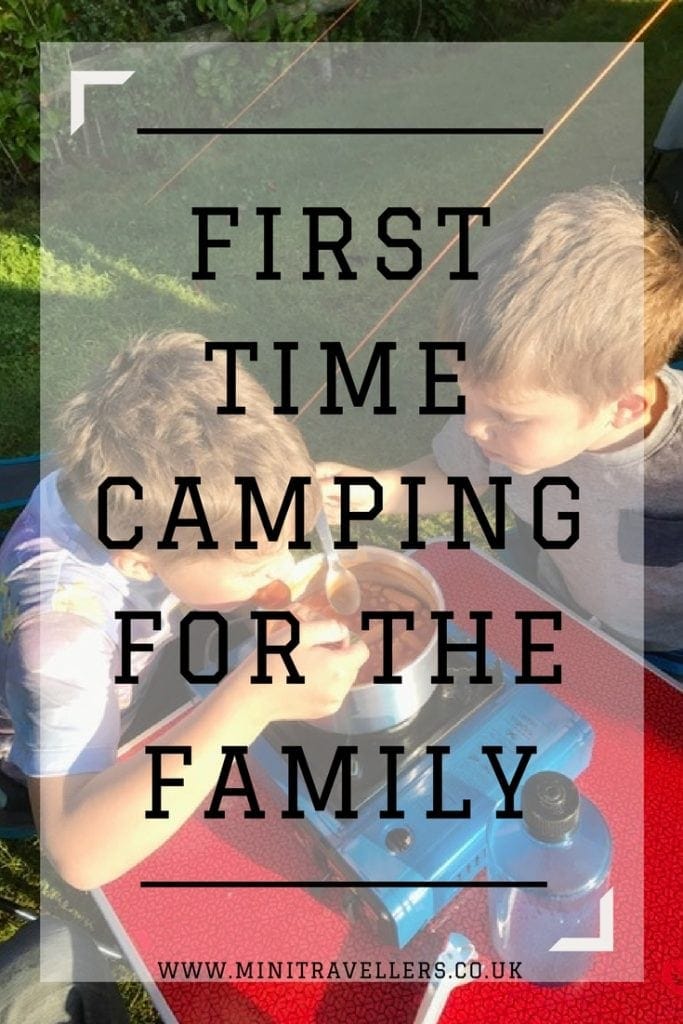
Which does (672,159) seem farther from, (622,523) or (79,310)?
(622,523)

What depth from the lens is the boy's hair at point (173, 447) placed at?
129 cm

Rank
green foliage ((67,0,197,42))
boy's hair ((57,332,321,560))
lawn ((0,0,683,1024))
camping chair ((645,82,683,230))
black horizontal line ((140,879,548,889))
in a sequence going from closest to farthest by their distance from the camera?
black horizontal line ((140,879,548,889)) → boy's hair ((57,332,321,560)) → lawn ((0,0,683,1024)) → camping chair ((645,82,683,230)) → green foliage ((67,0,197,42))

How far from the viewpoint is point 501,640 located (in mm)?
1546

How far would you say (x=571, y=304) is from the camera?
4.53 ft

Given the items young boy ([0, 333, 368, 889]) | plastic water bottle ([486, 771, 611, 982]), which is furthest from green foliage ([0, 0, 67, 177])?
plastic water bottle ([486, 771, 611, 982])

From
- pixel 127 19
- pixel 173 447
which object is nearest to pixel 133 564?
pixel 173 447

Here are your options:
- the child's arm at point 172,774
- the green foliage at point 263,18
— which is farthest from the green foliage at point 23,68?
the child's arm at point 172,774

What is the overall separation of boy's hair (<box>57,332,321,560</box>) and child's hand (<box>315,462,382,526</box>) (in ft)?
1.14

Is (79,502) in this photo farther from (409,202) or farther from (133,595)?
(409,202)

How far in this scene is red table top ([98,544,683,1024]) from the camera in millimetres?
1158

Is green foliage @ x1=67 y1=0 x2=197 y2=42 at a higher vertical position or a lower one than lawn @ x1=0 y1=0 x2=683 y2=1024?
higher

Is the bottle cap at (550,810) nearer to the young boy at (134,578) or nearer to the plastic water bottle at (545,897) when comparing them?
the plastic water bottle at (545,897)

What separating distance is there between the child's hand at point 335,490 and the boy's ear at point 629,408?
48cm

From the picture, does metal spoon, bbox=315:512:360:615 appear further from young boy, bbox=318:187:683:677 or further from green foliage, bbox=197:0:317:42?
green foliage, bbox=197:0:317:42
